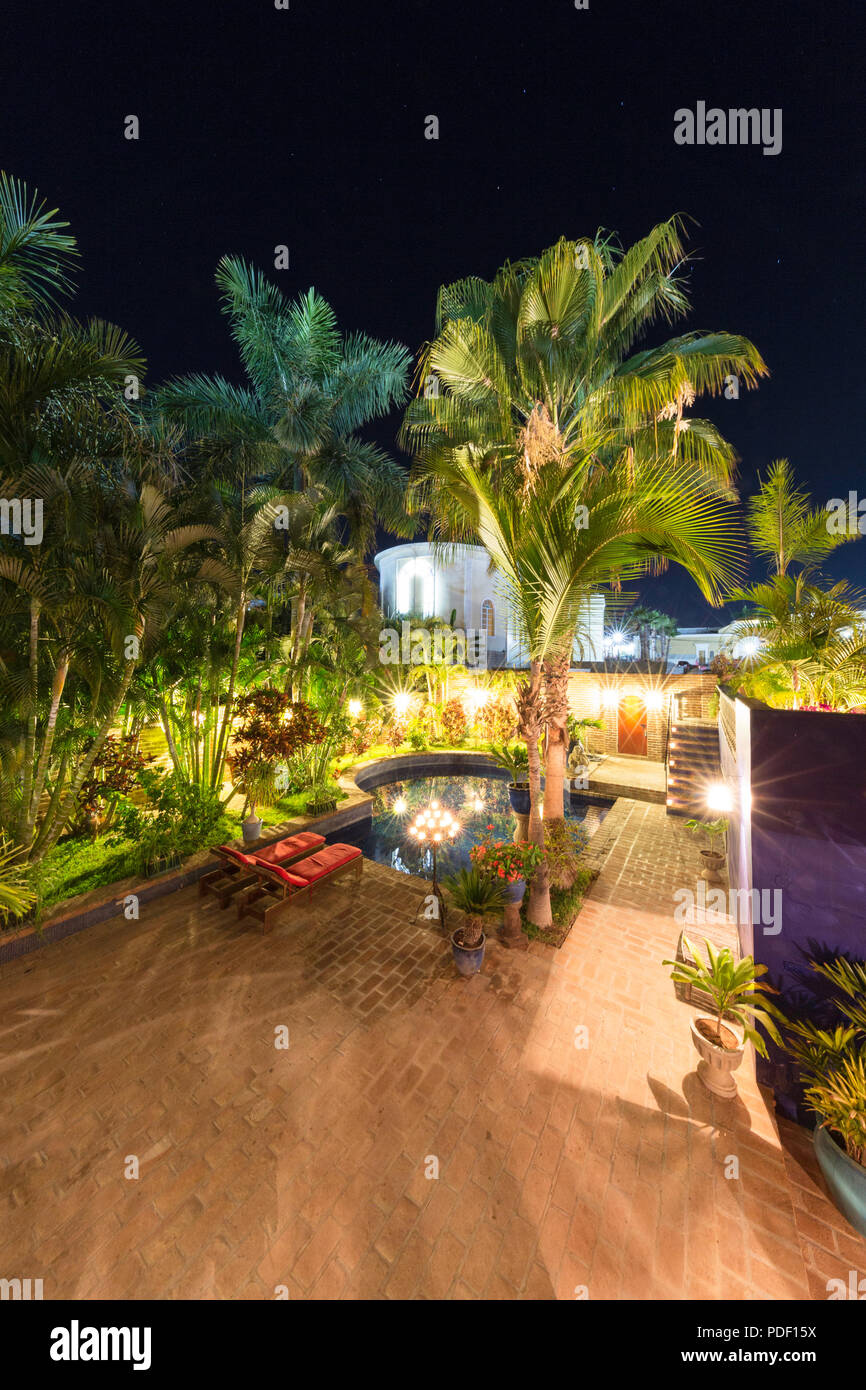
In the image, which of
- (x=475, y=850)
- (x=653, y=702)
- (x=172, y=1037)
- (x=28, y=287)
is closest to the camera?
(x=172, y=1037)

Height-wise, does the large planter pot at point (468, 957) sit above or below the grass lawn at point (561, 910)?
above

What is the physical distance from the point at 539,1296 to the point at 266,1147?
1873 mm

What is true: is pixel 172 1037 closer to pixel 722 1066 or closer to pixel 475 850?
pixel 475 850

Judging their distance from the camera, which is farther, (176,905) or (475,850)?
(176,905)

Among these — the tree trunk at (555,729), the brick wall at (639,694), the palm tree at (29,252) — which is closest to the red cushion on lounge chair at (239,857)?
the tree trunk at (555,729)

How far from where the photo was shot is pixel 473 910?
4875 millimetres

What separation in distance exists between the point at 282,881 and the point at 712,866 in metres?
6.63

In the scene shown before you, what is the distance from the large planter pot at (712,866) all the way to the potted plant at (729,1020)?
349cm

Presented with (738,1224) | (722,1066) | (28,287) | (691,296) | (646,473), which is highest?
(691,296)

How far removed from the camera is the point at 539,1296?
2.26 metres

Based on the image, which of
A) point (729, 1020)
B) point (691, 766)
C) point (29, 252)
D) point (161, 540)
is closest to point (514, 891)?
point (729, 1020)

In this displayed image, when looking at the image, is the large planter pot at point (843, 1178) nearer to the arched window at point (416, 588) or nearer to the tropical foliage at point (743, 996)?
the tropical foliage at point (743, 996)

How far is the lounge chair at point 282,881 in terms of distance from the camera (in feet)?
18.1
